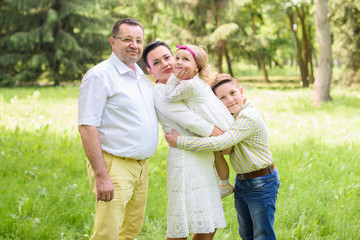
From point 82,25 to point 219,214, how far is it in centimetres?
2097

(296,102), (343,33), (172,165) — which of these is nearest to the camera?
(172,165)

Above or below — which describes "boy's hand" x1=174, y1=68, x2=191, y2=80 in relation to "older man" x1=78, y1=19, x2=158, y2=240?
above

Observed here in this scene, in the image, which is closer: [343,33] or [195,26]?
[343,33]

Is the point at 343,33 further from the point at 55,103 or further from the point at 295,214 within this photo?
the point at 295,214

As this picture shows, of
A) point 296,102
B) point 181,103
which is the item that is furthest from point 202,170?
point 296,102

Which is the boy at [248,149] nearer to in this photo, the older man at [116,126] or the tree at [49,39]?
the older man at [116,126]

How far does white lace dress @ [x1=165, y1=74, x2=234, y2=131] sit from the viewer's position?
2812 millimetres

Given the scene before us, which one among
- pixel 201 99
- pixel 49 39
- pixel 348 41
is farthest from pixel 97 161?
pixel 348 41

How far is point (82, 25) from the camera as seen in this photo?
2194 centimetres

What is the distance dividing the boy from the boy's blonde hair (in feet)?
0.41

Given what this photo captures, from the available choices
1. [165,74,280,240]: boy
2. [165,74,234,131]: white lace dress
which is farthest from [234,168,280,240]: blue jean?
[165,74,234,131]: white lace dress

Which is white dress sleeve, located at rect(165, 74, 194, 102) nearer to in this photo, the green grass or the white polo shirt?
the white polo shirt

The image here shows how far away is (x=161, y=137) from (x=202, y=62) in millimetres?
5073

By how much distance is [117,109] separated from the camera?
2859mm
